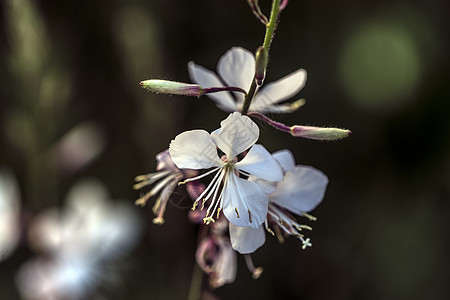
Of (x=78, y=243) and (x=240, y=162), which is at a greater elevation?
(x=240, y=162)

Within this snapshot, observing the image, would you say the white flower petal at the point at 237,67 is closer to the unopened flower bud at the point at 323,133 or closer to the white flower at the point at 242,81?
the white flower at the point at 242,81

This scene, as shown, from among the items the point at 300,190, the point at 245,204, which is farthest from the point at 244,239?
the point at 300,190

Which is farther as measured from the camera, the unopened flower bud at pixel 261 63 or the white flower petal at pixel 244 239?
the white flower petal at pixel 244 239

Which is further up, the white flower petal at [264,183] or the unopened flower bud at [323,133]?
the unopened flower bud at [323,133]

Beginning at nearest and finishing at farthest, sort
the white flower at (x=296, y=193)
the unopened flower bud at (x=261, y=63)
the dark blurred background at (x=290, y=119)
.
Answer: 1. the unopened flower bud at (x=261, y=63)
2. the white flower at (x=296, y=193)
3. the dark blurred background at (x=290, y=119)

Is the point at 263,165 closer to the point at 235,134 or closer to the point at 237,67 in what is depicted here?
the point at 235,134

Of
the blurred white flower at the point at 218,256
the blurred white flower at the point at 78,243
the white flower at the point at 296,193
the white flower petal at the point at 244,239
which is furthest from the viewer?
the blurred white flower at the point at 78,243

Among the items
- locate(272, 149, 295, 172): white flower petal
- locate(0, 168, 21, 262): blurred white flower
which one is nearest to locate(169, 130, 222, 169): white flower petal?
locate(272, 149, 295, 172): white flower petal

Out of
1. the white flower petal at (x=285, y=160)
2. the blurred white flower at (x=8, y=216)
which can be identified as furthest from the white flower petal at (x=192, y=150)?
the blurred white flower at (x=8, y=216)

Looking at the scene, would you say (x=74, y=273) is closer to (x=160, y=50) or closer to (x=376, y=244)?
(x=160, y=50)
